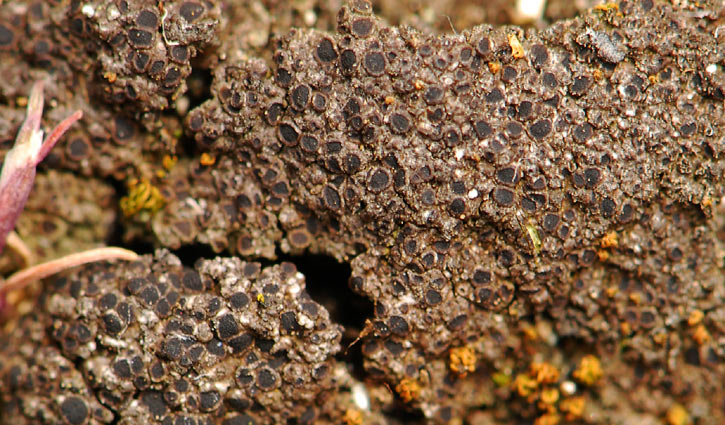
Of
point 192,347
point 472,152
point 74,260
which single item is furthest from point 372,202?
point 74,260

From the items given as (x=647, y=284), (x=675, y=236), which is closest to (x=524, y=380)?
(x=647, y=284)

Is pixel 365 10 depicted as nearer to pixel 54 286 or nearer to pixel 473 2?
pixel 473 2

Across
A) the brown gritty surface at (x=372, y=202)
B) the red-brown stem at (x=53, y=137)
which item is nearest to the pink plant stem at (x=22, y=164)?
the red-brown stem at (x=53, y=137)

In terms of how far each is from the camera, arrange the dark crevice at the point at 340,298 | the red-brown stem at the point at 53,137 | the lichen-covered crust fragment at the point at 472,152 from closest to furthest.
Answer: the lichen-covered crust fragment at the point at 472,152
the red-brown stem at the point at 53,137
the dark crevice at the point at 340,298

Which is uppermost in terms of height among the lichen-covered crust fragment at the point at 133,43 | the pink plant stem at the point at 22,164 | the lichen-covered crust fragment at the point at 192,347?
the lichen-covered crust fragment at the point at 133,43

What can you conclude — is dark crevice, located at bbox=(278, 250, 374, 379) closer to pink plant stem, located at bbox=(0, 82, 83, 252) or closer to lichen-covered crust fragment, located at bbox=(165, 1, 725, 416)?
lichen-covered crust fragment, located at bbox=(165, 1, 725, 416)

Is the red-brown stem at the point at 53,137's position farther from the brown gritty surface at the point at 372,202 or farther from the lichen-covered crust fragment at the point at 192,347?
the lichen-covered crust fragment at the point at 192,347

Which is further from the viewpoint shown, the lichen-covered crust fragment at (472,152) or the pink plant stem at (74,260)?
the pink plant stem at (74,260)
